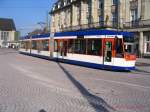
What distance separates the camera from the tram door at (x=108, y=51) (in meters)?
25.0

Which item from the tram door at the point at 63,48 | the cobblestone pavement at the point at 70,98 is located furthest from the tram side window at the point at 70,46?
the cobblestone pavement at the point at 70,98

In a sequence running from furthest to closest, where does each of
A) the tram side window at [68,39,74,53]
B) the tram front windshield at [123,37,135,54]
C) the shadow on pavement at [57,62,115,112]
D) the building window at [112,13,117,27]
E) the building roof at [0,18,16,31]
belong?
the building roof at [0,18,16,31]
the building window at [112,13,117,27]
the tram side window at [68,39,74,53]
the tram front windshield at [123,37,135,54]
the shadow on pavement at [57,62,115,112]

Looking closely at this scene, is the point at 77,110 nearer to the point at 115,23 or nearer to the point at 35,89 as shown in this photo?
the point at 35,89

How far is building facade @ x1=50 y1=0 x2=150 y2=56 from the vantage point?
164 feet

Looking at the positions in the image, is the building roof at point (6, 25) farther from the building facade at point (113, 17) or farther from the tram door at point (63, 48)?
the tram door at point (63, 48)

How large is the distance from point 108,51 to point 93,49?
Result: 84.6 inches

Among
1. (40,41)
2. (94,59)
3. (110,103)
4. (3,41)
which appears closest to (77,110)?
(110,103)

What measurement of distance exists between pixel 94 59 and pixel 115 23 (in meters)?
32.7

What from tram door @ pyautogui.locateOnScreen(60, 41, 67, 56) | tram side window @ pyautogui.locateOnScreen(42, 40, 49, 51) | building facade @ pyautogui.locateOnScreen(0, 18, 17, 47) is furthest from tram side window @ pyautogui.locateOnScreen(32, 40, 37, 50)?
building facade @ pyautogui.locateOnScreen(0, 18, 17, 47)

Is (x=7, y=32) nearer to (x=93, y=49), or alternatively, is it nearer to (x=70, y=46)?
(x=70, y=46)

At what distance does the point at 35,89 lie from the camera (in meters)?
13.9

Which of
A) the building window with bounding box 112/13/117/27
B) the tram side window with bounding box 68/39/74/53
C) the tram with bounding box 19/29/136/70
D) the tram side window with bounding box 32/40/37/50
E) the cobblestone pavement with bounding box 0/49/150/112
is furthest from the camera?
the building window with bounding box 112/13/117/27

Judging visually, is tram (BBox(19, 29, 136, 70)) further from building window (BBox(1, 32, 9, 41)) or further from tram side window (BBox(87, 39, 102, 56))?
building window (BBox(1, 32, 9, 41))

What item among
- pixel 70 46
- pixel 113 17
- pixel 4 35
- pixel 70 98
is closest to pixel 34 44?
pixel 70 46
